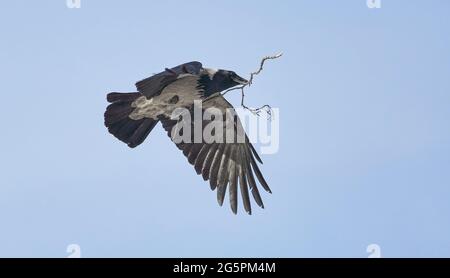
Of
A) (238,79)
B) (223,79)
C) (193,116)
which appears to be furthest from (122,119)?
(238,79)

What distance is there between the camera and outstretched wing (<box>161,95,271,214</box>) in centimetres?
1582

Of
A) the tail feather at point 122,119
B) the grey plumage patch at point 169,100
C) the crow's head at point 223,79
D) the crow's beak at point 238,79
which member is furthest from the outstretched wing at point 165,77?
the tail feather at point 122,119

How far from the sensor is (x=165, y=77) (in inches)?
573

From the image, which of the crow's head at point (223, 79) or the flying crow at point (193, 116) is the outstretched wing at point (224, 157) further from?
the crow's head at point (223, 79)

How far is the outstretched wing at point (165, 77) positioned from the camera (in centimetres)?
1441

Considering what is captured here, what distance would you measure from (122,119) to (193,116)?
128 centimetres

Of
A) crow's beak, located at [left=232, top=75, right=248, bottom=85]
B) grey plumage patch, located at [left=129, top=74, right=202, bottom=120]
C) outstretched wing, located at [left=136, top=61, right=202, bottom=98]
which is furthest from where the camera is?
grey plumage patch, located at [left=129, top=74, right=202, bottom=120]

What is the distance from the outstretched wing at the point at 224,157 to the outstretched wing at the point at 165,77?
1.35 m

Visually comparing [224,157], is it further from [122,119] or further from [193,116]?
[122,119]

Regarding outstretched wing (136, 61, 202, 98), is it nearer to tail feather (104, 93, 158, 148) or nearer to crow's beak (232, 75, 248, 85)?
crow's beak (232, 75, 248, 85)

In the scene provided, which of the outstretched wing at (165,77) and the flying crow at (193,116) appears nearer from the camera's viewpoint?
the outstretched wing at (165,77)

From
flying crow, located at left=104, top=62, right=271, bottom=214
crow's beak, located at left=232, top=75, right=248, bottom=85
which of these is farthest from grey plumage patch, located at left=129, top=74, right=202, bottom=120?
crow's beak, located at left=232, top=75, right=248, bottom=85

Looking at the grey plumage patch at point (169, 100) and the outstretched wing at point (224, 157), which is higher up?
the grey plumage patch at point (169, 100)
